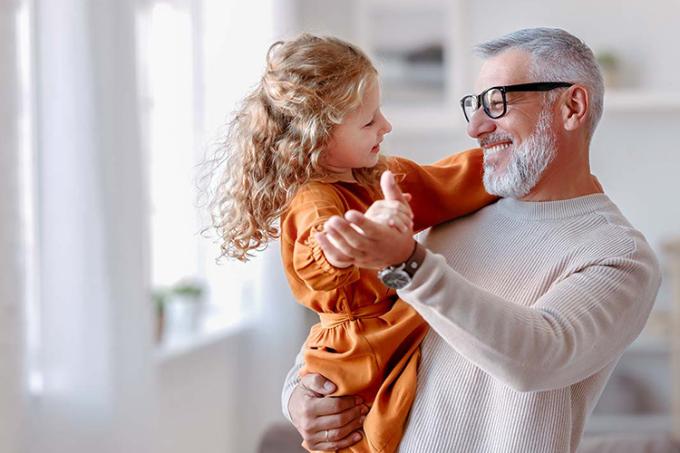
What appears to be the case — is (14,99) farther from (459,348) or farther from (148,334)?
(459,348)

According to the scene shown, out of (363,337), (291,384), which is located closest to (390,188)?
(363,337)

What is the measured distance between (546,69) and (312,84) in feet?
1.41

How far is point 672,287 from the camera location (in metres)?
5.47

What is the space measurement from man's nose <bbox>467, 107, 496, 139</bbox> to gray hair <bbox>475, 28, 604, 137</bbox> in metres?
0.11

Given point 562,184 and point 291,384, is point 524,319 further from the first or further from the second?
point 291,384

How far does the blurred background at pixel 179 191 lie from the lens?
10.3 feet

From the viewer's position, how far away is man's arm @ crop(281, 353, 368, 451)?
1.75 meters

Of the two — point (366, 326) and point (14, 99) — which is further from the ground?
point (14, 99)

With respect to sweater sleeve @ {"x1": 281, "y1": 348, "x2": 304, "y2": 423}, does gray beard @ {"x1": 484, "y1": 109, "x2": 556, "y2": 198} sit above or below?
above

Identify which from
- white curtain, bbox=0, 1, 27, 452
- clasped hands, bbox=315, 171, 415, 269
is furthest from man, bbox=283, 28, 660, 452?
white curtain, bbox=0, 1, 27, 452

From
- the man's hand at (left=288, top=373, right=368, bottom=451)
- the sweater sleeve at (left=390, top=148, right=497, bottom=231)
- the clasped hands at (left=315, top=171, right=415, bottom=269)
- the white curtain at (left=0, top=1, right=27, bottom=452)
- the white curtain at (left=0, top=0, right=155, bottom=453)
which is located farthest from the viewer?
the white curtain at (left=0, top=0, right=155, bottom=453)

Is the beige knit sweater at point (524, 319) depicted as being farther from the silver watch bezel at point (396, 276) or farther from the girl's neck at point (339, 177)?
the girl's neck at point (339, 177)

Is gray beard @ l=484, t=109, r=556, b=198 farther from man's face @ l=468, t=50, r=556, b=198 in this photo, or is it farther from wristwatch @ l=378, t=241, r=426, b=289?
wristwatch @ l=378, t=241, r=426, b=289

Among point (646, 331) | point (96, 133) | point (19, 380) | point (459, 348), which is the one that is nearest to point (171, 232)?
point (96, 133)
